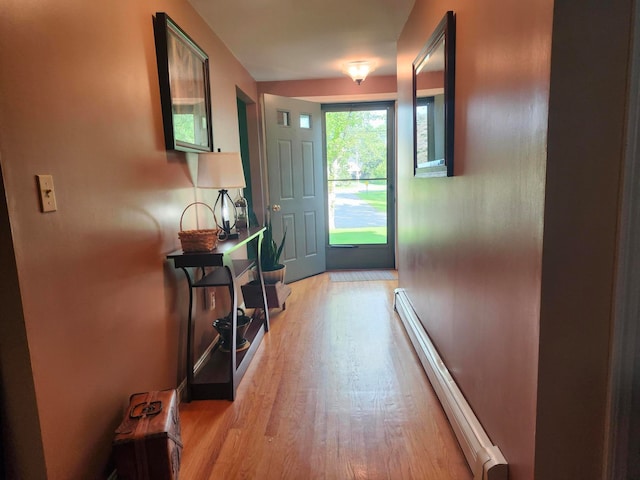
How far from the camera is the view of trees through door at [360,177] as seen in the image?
4914mm

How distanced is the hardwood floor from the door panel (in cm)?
172

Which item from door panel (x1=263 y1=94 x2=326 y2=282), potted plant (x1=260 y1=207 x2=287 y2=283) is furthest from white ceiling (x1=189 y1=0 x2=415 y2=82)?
potted plant (x1=260 y1=207 x2=287 y2=283)

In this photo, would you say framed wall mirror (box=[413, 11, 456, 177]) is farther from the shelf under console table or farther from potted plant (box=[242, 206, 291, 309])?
potted plant (box=[242, 206, 291, 309])

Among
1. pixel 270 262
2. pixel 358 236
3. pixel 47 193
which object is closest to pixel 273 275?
pixel 270 262

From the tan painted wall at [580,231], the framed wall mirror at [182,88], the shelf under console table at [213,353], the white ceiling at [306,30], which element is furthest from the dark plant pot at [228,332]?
the white ceiling at [306,30]

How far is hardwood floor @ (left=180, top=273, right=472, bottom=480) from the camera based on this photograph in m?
1.61

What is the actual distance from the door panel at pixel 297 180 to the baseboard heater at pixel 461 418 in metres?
2.17

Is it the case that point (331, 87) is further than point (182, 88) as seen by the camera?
Yes

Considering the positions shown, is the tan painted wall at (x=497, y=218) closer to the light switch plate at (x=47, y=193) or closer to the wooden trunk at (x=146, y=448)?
the wooden trunk at (x=146, y=448)

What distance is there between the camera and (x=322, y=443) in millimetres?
1763

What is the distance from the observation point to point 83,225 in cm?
137

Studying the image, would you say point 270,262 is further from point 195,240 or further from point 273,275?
point 195,240

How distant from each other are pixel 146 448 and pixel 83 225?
82cm

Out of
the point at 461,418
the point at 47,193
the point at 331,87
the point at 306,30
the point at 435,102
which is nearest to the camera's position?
the point at 47,193
